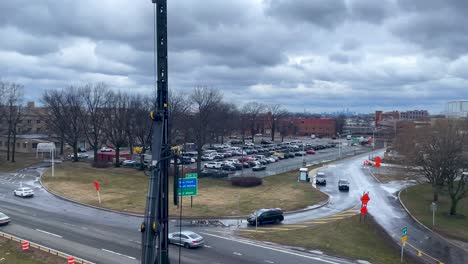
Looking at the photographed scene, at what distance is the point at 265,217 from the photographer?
29.3 metres

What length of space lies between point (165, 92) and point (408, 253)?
17.7m

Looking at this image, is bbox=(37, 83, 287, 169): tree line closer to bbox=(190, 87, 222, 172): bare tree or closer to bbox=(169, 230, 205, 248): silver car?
bbox=(190, 87, 222, 172): bare tree

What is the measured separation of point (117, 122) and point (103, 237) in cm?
3955

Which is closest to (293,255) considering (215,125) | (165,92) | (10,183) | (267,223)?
(267,223)

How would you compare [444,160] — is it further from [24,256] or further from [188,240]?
[24,256]

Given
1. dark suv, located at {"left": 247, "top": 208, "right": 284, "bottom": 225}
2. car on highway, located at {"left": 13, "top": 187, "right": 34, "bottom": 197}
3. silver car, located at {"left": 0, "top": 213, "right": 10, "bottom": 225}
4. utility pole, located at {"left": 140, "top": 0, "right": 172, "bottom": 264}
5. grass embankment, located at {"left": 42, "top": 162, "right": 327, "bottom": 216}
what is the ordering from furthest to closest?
car on highway, located at {"left": 13, "top": 187, "right": 34, "bottom": 197}
grass embankment, located at {"left": 42, "top": 162, "right": 327, "bottom": 216}
dark suv, located at {"left": 247, "top": 208, "right": 284, "bottom": 225}
silver car, located at {"left": 0, "top": 213, "right": 10, "bottom": 225}
utility pole, located at {"left": 140, "top": 0, "right": 172, "bottom": 264}

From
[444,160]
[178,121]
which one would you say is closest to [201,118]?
[178,121]

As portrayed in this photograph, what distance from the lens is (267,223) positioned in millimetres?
29562

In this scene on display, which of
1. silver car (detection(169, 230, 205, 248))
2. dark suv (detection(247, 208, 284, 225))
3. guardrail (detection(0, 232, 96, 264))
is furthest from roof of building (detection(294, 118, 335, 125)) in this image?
guardrail (detection(0, 232, 96, 264))

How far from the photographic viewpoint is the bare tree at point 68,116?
2486 inches

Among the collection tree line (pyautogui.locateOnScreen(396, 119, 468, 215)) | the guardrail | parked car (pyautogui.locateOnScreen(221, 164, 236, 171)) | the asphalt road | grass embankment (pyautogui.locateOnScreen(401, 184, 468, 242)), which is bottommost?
grass embankment (pyautogui.locateOnScreen(401, 184, 468, 242))

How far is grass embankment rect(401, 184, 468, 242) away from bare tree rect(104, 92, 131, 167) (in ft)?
127

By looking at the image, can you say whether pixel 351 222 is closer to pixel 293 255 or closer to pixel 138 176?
pixel 293 255

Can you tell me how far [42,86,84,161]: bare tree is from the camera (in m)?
63.2
